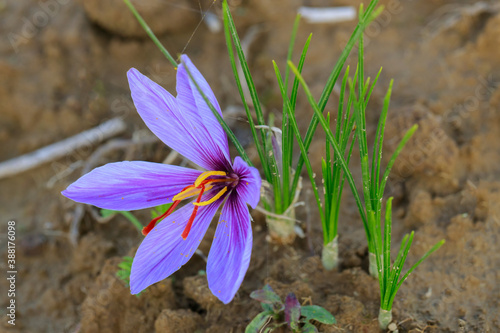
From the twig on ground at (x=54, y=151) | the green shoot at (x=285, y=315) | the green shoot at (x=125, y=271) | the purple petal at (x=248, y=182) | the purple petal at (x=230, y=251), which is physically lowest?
the twig on ground at (x=54, y=151)

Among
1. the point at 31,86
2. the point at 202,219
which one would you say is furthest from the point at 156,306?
the point at 31,86

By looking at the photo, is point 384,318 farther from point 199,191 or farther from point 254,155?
point 254,155

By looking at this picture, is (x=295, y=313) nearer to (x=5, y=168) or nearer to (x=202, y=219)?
(x=202, y=219)

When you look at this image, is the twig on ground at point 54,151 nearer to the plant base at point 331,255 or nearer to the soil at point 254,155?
the soil at point 254,155

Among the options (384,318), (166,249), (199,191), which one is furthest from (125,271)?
(384,318)

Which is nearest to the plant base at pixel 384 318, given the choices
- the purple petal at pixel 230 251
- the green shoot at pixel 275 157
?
the green shoot at pixel 275 157
